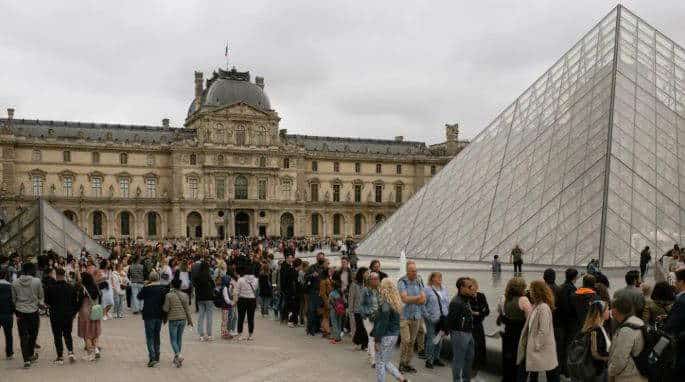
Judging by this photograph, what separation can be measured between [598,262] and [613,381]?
11.7 meters

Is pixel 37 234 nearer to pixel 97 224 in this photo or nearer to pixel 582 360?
pixel 582 360

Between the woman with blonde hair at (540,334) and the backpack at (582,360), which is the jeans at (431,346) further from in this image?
the backpack at (582,360)

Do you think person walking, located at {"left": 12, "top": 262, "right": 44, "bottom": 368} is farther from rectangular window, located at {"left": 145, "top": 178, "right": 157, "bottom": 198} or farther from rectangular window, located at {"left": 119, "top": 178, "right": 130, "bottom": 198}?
rectangular window, located at {"left": 145, "top": 178, "right": 157, "bottom": 198}

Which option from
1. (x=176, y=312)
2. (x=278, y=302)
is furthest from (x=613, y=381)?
(x=278, y=302)

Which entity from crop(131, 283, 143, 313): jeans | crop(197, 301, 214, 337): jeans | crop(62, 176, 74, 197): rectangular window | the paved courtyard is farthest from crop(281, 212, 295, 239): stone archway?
crop(197, 301, 214, 337): jeans

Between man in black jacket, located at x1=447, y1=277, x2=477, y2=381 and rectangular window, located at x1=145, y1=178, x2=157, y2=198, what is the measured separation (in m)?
55.7

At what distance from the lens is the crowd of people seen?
430 centimetres

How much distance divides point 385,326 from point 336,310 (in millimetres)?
2865

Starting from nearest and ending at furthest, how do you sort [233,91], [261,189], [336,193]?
1. [261,189]
2. [233,91]
3. [336,193]

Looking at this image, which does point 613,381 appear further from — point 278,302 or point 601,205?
point 601,205

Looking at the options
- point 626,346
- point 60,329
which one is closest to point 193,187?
point 60,329

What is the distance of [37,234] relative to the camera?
19672mm

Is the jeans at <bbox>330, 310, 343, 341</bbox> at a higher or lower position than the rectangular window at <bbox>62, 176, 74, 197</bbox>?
lower

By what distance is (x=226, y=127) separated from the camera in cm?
5953
